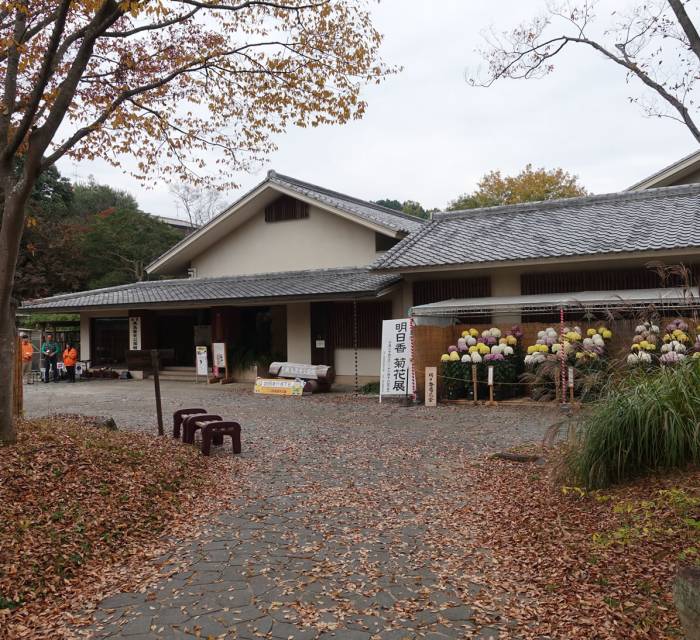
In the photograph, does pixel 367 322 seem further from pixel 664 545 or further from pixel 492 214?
pixel 664 545

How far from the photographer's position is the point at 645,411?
506cm

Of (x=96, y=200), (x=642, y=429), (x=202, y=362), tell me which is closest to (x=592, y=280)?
(x=642, y=429)

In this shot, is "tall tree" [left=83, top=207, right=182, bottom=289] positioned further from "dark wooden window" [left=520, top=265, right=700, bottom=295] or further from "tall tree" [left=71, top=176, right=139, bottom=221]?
"dark wooden window" [left=520, top=265, right=700, bottom=295]

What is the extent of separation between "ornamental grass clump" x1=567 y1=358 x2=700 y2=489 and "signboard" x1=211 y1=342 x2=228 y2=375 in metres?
15.2

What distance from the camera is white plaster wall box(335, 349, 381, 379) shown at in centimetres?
1747

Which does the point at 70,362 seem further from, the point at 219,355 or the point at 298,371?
the point at 298,371

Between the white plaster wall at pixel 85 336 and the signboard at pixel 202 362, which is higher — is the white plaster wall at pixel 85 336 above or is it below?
above

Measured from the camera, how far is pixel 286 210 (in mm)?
20609

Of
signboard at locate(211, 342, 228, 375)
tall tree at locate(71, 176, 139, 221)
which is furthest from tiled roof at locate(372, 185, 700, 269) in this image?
tall tree at locate(71, 176, 139, 221)

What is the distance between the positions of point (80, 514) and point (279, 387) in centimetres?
1148

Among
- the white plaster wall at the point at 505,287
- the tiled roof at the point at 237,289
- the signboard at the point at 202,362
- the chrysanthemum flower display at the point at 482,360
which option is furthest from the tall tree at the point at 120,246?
the chrysanthemum flower display at the point at 482,360

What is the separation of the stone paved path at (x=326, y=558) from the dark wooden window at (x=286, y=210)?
12.5m

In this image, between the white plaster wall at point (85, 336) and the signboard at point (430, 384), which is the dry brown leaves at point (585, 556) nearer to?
the signboard at point (430, 384)

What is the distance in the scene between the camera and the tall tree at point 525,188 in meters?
33.5
